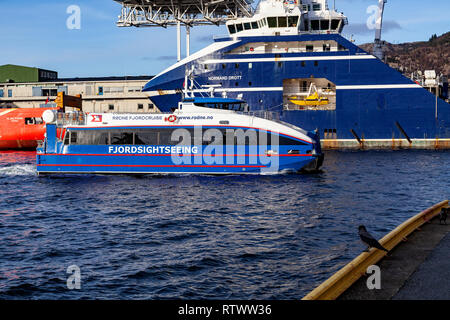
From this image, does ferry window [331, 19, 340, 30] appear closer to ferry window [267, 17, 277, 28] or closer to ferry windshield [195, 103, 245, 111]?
ferry window [267, 17, 277, 28]

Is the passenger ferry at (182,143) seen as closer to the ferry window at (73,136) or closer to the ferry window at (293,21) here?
the ferry window at (73,136)

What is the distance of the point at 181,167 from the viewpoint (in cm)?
3219

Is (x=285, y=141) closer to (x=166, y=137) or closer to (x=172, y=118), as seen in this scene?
(x=172, y=118)

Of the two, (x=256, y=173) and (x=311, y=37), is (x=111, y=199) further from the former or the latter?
(x=311, y=37)

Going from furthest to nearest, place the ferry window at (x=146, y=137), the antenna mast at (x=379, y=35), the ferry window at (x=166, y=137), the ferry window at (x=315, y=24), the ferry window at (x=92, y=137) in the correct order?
the antenna mast at (x=379, y=35) < the ferry window at (x=315, y=24) < the ferry window at (x=92, y=137) < the ferry window at (x=146, y=137) < the ferry window at (x=166, y=137)

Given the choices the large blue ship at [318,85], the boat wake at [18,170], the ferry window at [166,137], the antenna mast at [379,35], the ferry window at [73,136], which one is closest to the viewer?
the ferry window at [166,137]

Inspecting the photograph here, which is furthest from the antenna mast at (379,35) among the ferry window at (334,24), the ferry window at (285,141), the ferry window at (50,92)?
the ferry window at (50,92)

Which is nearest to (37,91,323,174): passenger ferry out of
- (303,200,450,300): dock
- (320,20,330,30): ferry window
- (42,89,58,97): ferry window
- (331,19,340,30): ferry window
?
(303,200,450,300): dock

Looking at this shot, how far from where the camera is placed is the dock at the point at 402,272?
8.96 m

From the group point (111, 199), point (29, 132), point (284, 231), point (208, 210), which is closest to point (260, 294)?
point (284, 231)

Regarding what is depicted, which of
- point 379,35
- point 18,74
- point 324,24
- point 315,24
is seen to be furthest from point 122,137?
point 18,74

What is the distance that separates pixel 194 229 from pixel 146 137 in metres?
14.7

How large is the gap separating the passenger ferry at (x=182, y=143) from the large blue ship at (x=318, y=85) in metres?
17.0

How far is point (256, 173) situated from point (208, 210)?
34.3 ft
